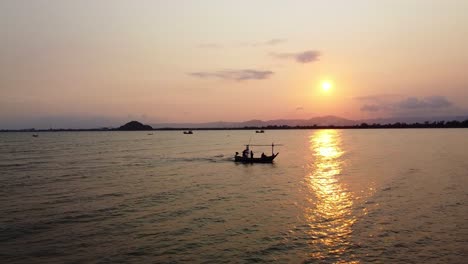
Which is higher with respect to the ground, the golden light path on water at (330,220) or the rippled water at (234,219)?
the rippled water at (234,219)

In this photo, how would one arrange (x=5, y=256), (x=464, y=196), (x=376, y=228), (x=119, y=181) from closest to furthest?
(x=5, y=256)
(x=376, y=228)
(x=464, y=196)
(x=119, y=181)

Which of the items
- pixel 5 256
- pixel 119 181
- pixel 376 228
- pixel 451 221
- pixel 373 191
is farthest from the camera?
pixel 119 181

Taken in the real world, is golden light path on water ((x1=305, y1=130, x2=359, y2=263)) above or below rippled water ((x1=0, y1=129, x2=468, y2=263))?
below

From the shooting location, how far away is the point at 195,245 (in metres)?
22.8

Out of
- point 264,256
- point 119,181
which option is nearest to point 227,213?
point 264,256

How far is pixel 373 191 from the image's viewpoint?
136 ft

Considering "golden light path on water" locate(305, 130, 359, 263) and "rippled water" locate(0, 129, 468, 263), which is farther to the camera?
"golden light path on water" locate(305, 130, 359, 263)

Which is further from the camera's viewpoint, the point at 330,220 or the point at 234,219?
the point at 330,220

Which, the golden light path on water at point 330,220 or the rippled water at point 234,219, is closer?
the rippled water at point 234,219

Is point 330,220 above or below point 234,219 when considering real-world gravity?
below

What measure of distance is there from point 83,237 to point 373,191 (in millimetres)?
30823

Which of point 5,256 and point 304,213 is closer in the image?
point 5,256

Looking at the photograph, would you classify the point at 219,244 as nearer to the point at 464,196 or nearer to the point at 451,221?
the point at 451,221

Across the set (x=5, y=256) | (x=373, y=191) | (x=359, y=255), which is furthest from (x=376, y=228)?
(x=5, y=256)
